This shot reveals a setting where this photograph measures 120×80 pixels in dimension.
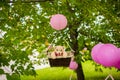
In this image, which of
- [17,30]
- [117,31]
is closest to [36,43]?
[17,30]

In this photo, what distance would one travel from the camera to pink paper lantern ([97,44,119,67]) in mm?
3604

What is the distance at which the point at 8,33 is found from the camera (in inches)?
276

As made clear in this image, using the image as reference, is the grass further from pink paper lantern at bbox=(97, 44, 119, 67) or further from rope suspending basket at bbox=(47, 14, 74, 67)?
pink paper lantern at bbox=(97, 44, 119, 67)

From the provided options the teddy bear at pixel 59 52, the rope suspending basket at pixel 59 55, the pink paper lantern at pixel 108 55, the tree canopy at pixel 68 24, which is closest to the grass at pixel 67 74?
the rope suspending basket at pixel 59 55

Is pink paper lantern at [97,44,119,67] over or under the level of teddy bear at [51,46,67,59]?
over

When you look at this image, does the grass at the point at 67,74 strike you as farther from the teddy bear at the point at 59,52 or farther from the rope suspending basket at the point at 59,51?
the teddy bear at the point at 59,52

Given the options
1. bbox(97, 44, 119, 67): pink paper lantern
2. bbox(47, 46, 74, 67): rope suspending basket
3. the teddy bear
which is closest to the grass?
bbox(47, 46, 74, 67): rope suspending basket

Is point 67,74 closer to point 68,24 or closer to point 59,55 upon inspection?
point 59,55

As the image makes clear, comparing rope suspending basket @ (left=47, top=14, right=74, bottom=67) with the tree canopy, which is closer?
rope suspending basket @ (left=47, top=14, right=74, bottom=67)

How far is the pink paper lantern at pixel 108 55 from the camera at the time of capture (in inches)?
142

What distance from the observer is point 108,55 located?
362 centimetres

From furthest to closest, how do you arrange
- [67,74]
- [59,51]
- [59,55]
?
[67,74], [59,55], [59,51]

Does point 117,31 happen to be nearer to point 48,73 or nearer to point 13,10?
point 13,10

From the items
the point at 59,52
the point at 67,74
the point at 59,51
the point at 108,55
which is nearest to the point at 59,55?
the point at 59,52
